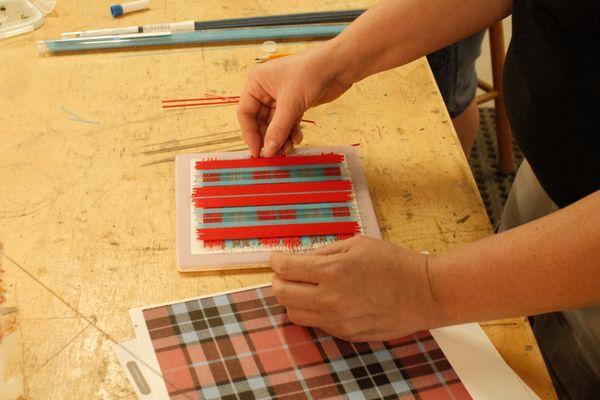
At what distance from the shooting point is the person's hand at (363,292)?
76 centimetres

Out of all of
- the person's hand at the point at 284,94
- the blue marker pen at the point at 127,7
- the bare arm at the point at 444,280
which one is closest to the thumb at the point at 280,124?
the person's hand at the point at 284,94

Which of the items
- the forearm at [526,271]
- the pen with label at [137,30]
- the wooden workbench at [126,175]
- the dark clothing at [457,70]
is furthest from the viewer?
the dark clothing at [457,70]

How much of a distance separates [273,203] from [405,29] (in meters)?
0.32

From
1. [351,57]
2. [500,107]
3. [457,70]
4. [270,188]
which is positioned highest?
[351,57]

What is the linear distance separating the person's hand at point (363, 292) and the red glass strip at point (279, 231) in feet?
0.36

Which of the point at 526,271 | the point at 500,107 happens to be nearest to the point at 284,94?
the point at 526,271

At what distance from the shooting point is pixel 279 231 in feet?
2.97

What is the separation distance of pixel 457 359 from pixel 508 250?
0.15m

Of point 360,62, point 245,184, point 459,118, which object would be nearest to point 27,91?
point 245,184

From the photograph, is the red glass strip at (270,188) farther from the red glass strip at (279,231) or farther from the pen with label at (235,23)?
the pen with label at (235,23)

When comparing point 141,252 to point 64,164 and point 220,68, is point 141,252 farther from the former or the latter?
point 220,68

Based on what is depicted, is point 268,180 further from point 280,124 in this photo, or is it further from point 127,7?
point 127,7

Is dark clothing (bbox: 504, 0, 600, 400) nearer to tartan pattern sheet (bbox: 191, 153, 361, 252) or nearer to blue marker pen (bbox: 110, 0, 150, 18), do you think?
tartan pattern sheet (bbox: 191, 153, 361, 252)

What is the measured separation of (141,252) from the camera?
879mm
